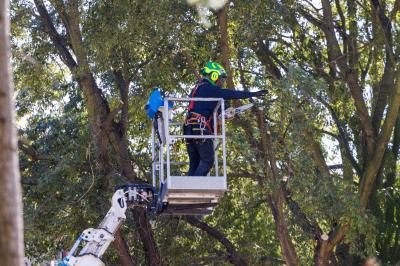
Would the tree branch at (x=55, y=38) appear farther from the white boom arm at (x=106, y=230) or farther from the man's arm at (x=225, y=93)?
the man's arm at (x=225, y=93)

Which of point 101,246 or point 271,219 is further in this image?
point 271,219

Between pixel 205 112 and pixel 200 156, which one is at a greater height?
pixel 205 112

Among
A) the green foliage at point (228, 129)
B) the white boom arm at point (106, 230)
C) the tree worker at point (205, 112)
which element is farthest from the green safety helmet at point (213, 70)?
the green foliage at point (228, 129)

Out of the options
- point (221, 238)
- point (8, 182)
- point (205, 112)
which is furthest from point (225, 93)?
point (221, 238)

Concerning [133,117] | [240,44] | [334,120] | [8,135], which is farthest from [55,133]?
[8,135]

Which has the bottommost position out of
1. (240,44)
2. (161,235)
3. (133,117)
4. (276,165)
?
(161,235)

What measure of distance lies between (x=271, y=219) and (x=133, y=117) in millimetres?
3582

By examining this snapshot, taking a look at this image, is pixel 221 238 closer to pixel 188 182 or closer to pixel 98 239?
pixel 98 239

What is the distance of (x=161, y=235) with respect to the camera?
1636 cm

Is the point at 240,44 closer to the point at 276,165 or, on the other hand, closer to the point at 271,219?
the point at 276,165

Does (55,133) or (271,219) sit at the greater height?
(55,133)

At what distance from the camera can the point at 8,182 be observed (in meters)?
3.37

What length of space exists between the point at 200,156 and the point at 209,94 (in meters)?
0.77

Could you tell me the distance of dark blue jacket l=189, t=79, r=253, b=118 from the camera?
975 cm
